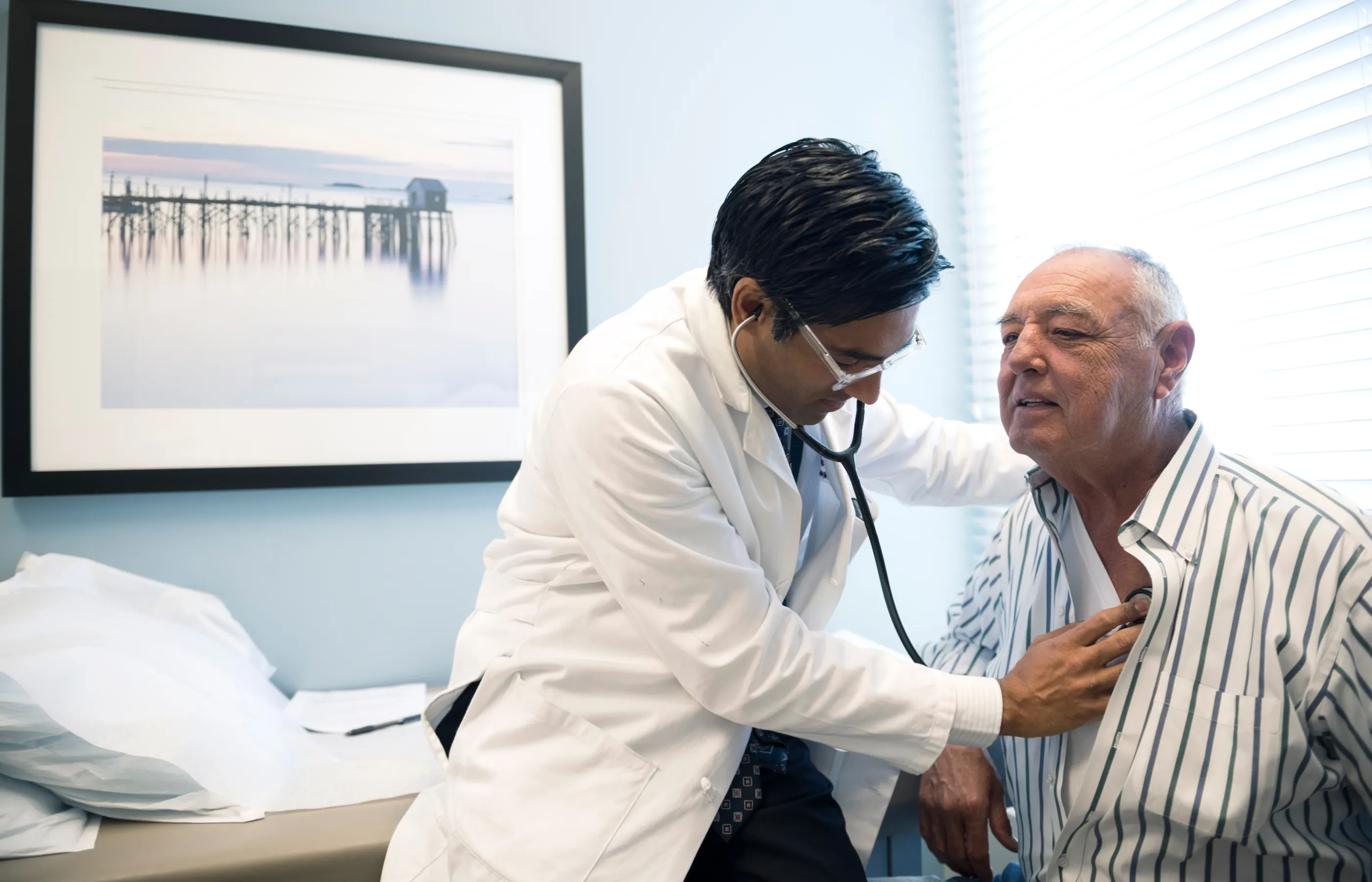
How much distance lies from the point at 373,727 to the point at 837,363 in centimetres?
109

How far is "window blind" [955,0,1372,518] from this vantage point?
131 cm

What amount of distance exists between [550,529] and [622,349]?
25 centimetres

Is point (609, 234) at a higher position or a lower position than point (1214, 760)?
higher

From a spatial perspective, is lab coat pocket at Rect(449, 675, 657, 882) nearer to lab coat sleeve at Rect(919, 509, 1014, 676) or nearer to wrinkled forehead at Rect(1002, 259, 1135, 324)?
lab coat sleeve at Rect(919, 509, 1014, 676)

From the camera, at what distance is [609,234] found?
1916mm

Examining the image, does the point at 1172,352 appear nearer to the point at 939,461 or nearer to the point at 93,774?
the point at 939,461

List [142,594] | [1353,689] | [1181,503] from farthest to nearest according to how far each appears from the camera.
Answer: [142,594] → [1181,503] → [1353,689]

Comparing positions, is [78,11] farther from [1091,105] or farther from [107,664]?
[1091,105]

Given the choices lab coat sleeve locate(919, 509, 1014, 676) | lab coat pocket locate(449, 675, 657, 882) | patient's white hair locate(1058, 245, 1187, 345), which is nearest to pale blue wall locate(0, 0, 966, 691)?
lab coat sleeve locate(919, 509, 1014, 676)

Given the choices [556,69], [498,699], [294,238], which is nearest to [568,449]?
[498,699]

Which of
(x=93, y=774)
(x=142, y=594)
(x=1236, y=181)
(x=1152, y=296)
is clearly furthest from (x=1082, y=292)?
(x=142, y=594)

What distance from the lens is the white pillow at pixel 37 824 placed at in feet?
3.52

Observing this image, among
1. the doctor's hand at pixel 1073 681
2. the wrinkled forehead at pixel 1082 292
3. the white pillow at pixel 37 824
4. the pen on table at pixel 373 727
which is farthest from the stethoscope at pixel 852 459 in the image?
the white pillow at pixel 37 824

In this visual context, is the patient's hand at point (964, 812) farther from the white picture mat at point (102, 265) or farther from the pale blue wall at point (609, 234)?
the white picture mat at point (102, 265)
